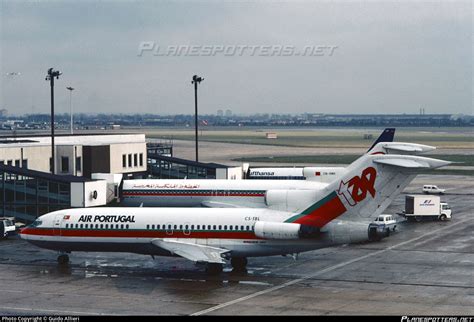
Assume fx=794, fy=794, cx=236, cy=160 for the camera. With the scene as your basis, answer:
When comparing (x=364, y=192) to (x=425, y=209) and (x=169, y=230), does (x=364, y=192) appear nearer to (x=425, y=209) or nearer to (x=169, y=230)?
(x=169, y=230)

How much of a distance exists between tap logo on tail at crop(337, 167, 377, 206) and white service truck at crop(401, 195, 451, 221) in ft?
102

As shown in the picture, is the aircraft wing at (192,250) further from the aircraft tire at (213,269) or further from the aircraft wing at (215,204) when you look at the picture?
the aircraft wing at (215,204)

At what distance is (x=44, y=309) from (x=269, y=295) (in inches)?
421

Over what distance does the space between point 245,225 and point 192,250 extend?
321 cm

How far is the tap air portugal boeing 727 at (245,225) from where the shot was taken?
41.2m

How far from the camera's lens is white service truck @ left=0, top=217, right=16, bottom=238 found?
61062mm

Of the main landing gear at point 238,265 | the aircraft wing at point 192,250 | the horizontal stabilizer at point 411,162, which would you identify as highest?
the horizontal stabilizer at point 411,162

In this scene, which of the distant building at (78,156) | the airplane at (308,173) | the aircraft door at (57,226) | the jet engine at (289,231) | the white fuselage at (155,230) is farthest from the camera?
the airplane at (308,173)

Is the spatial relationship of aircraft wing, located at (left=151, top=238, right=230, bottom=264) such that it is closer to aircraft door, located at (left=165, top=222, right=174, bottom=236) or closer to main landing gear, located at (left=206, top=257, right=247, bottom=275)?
aircraft door, located at (left=165, top=222, right=174, bottom=236)

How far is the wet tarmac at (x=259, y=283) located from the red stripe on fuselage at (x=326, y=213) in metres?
3.23

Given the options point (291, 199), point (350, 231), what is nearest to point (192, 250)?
point (291, 199)

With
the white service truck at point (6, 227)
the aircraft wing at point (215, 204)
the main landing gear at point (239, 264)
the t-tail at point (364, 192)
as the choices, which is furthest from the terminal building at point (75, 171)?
the t-tail at point (364, 192)

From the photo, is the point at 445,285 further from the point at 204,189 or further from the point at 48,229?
the point at 204,189

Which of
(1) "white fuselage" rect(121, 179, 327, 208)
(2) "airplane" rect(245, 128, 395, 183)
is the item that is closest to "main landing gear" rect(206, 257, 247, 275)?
(1) "white fuselage" rect(121, 179, 327, 208)
